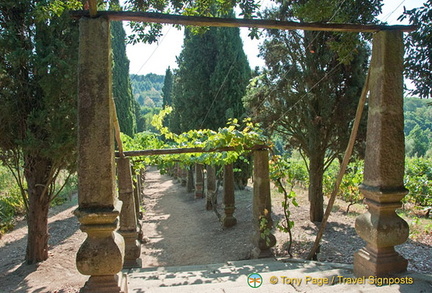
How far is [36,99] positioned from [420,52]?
6.40 meters

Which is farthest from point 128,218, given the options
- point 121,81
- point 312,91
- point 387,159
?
point 121,81

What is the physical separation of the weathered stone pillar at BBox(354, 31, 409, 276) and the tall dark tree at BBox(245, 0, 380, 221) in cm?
437

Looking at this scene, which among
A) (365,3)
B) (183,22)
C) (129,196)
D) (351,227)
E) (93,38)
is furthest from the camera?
(351,227)

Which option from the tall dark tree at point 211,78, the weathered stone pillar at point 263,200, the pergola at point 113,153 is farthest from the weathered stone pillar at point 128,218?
the tall dark tree at point 211,78

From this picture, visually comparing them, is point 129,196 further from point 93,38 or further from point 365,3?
point 365,3

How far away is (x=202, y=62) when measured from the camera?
15.4 meters

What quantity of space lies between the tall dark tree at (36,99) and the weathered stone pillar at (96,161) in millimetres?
3303

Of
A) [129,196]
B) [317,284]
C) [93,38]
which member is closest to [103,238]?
[93,38]

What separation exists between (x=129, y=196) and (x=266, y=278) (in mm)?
2755

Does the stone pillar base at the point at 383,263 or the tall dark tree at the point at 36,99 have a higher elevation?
the tall dark tree at the point at 36,99

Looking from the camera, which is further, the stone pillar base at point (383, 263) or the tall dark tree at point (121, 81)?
the tall dark tree at point (121, 81)

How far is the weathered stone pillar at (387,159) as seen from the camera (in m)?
2.58

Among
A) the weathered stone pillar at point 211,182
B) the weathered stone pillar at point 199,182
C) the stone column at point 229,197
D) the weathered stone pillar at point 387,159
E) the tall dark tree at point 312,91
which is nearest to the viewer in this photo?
the weathered stone pillar at point 387,159

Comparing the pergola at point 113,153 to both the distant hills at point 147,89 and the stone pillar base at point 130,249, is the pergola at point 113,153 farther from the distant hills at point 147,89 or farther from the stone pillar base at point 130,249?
the distant hills at point 147,89
